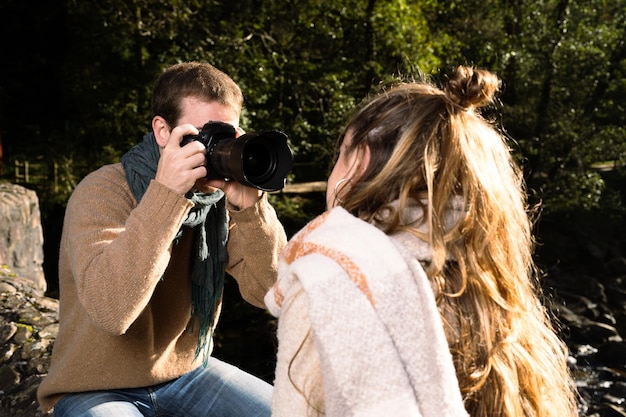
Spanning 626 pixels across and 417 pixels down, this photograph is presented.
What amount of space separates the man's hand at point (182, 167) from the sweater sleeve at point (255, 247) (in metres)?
0.27

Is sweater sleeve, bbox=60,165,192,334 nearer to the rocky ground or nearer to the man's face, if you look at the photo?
the man's face

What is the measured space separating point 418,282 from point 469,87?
374mm

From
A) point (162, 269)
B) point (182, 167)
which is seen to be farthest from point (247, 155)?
point (162, 269)

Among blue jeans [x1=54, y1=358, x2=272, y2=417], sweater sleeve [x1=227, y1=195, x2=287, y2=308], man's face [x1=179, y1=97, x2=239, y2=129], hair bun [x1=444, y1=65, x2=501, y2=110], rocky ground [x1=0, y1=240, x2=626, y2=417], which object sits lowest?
rocky ground [x1=0, y1=240, x2=626, y2=417]

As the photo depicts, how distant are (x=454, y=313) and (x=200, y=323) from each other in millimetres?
857

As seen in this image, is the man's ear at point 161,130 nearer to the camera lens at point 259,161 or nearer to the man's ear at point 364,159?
the camera lens at point 259,161

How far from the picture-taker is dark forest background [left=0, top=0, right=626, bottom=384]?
653 cm

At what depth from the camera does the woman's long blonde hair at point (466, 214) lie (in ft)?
3.72

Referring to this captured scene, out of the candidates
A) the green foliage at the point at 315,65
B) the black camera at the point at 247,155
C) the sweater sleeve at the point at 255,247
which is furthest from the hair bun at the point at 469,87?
the green foliage at the point at 315,65

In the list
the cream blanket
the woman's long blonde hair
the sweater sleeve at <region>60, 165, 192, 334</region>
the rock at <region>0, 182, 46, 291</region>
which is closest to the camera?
the cream blanket

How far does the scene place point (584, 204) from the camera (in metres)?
8.29

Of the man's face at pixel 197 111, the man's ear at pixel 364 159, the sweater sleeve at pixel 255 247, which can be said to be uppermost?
the man's ear at pixel 364 159

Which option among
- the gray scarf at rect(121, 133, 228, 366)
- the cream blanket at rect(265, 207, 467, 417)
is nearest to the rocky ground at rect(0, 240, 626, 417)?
the gray scarf at rect(121, 133, 228, 366)

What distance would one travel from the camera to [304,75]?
271 inches
